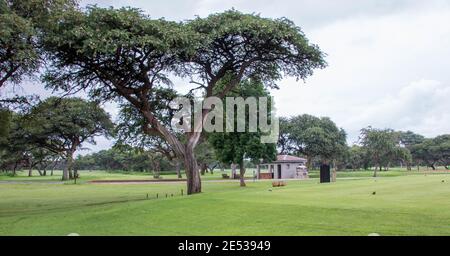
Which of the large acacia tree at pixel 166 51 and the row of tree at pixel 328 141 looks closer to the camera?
the large acacia tree at pixel 166 51

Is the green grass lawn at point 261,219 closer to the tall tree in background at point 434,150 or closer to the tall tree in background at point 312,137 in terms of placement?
the tall tree in background at point 312,137

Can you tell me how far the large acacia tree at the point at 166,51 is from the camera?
25156mm

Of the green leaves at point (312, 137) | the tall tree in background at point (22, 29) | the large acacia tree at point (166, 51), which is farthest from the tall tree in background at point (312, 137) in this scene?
the tall tree in background at point (22, 29)

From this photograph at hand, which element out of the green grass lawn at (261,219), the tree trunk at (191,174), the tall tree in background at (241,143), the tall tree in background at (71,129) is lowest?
the green grass lawn at (261,219)

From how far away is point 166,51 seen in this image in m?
26.8

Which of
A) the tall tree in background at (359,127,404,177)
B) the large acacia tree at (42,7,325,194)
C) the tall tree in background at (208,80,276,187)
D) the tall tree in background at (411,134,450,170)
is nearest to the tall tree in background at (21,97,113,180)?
the tall tree in background at (208,80,276,187)

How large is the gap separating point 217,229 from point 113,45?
46.9 feet

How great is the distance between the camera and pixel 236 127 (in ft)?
147

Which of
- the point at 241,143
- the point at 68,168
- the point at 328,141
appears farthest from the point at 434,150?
the point at 68,168

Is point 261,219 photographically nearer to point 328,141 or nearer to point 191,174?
point 191,174

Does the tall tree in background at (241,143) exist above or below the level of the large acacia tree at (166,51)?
below
